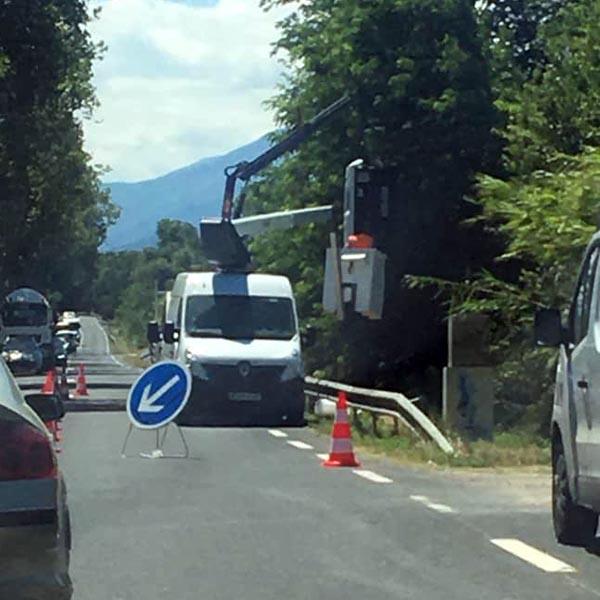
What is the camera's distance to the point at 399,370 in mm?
35781

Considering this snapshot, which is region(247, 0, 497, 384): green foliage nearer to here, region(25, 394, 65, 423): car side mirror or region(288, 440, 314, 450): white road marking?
region(288, 440, 314, 450): white road marking

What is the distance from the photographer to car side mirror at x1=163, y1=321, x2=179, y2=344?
2730 centimetres

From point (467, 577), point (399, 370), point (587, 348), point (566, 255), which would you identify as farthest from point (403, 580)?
point (399, 370)

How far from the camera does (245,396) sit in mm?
26266

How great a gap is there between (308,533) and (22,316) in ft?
201

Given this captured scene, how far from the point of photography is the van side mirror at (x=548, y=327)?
1095cm

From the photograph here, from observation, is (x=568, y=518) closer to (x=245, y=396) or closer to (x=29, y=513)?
(x=29, y=513)

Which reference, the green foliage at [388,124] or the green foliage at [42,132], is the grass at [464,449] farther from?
the green foliage at [42,132]

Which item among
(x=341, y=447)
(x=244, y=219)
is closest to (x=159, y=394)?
(x=341, y=447)

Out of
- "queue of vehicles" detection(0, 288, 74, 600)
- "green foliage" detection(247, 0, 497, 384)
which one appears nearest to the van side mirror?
"queue of vehicles" detection(0, 288, 74, 600)

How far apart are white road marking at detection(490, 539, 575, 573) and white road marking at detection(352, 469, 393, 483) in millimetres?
4471

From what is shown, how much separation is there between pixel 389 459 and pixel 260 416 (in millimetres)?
8503

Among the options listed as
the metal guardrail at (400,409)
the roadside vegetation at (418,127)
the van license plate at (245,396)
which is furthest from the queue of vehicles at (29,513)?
the van license plate at (245,396)

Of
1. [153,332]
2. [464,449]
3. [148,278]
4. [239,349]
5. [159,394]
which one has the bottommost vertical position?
[464,449]
